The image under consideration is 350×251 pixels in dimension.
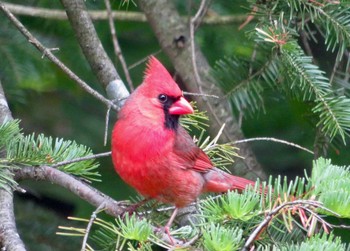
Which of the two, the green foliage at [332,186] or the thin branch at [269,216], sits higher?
the green foliage at [332,186]

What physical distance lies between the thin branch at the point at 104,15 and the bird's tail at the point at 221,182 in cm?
97

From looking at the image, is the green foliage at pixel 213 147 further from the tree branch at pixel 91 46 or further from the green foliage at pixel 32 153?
the green foliage at pixel 32 153

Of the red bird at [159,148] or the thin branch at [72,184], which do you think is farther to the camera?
the red bird at [159,148]

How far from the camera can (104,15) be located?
400 cm

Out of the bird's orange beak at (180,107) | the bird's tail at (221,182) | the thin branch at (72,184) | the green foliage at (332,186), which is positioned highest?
the bird's orange beak at (180,107)

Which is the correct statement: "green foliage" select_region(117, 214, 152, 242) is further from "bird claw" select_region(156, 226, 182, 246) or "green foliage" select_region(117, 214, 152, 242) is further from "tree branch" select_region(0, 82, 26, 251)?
"tree branch" select_region(0, 82, 26, 251)

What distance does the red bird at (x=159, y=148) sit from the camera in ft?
9.57

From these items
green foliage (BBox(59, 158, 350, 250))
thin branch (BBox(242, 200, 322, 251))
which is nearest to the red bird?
green foliage (BBox(59, 158, 350, 250))

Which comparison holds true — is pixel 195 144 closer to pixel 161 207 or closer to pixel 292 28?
pixel 161 207

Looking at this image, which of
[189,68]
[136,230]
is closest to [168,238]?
[136,230]

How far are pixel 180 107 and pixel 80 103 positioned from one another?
1.69m

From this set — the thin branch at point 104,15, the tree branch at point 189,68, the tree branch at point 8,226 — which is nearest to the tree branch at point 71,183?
the tree branch at point 8,226

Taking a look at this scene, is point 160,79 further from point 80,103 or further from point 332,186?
point 80,103

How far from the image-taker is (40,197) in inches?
162
